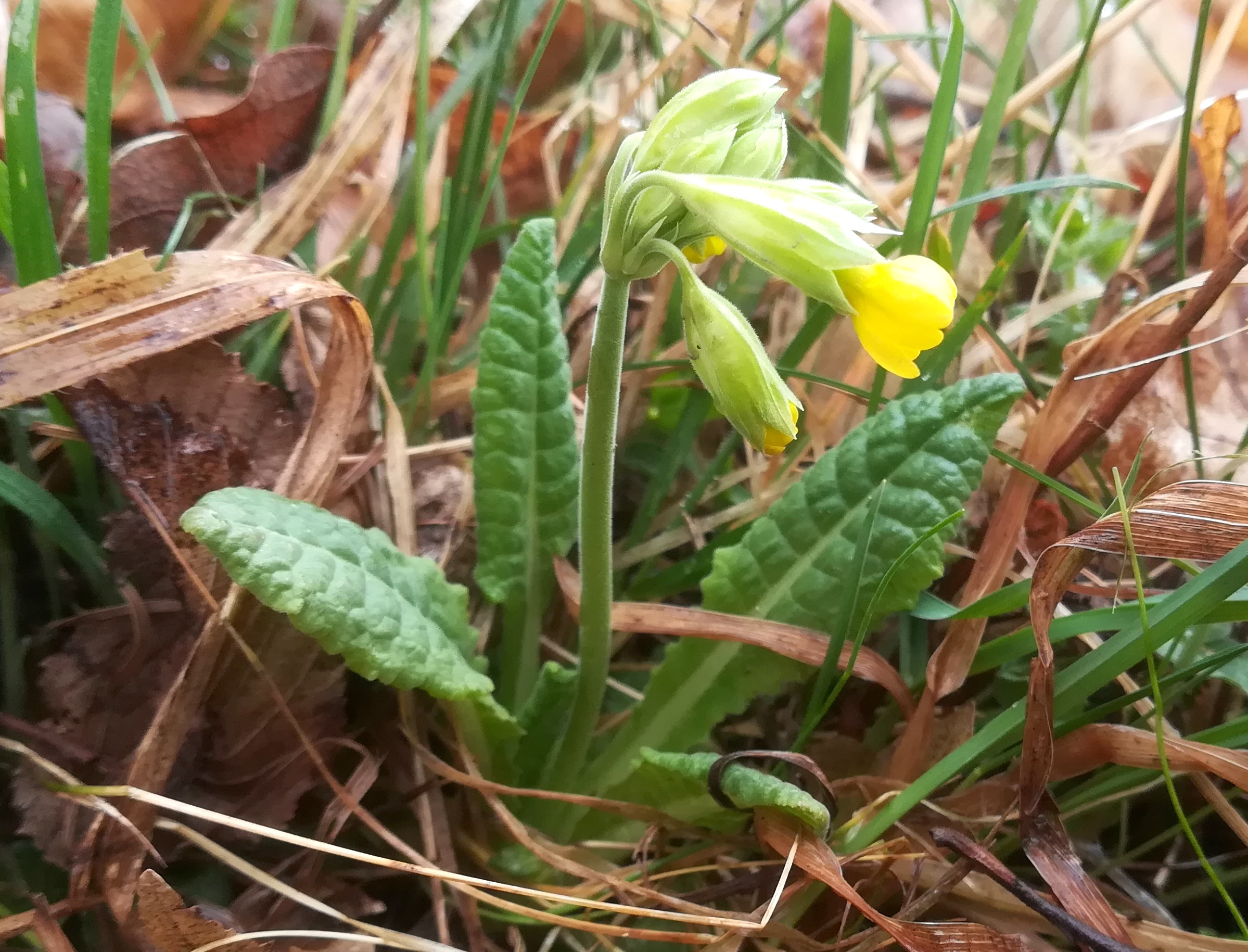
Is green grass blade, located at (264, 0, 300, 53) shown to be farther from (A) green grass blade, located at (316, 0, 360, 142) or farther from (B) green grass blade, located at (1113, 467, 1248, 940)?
(B) green grass blade, located at (1113, 467, 1248, 940)

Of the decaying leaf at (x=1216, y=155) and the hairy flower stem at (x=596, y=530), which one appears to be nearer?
the hairy flower stem at (x=596, y=530)

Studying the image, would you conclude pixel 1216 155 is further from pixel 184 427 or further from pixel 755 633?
pixel 184 427

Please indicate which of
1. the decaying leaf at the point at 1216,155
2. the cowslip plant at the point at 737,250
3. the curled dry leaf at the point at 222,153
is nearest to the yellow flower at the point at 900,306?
the cowslip plant at the point at 737,250

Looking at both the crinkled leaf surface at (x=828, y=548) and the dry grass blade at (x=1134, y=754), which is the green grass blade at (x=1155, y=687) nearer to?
the dry grass blade at (x=1134, y=754)

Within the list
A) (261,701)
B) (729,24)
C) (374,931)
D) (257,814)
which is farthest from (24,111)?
(729,24)

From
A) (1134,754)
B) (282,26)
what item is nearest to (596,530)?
(1134,754)
